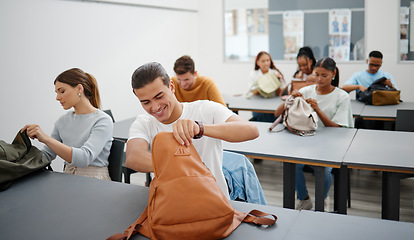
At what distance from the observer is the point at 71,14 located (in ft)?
14.1

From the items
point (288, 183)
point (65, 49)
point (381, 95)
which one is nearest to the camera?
point (288, 183)

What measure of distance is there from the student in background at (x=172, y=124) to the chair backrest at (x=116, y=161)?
0.47 metres

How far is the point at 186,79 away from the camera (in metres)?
3.49

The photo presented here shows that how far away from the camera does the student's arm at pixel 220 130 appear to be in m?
1.43

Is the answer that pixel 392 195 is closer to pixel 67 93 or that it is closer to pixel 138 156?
pixel 138 156

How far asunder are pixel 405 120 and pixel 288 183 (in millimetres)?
1131

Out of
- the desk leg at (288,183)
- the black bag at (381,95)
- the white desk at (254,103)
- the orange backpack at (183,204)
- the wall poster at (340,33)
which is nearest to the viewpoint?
Result: the orange backpack at (183,204)

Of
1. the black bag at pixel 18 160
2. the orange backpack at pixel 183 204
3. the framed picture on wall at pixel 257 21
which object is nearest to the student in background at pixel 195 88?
the black bag at pixel 18 160

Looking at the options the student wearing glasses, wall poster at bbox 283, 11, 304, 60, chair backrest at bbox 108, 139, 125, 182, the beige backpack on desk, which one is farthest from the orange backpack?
wall poster at bbox 283, 11, 304, 60

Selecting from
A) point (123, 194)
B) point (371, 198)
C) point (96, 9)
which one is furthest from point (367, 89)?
point (123, 194)

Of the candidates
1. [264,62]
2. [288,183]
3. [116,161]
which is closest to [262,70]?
[264,62]

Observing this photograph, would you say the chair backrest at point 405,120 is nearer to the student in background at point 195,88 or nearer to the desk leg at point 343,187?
the desk leg at point 343,187

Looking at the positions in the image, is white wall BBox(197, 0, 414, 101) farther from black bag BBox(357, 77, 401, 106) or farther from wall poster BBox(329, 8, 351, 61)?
black bag BBox(357, 77, 401, 106)

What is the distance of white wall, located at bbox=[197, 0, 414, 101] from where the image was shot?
593 cm
